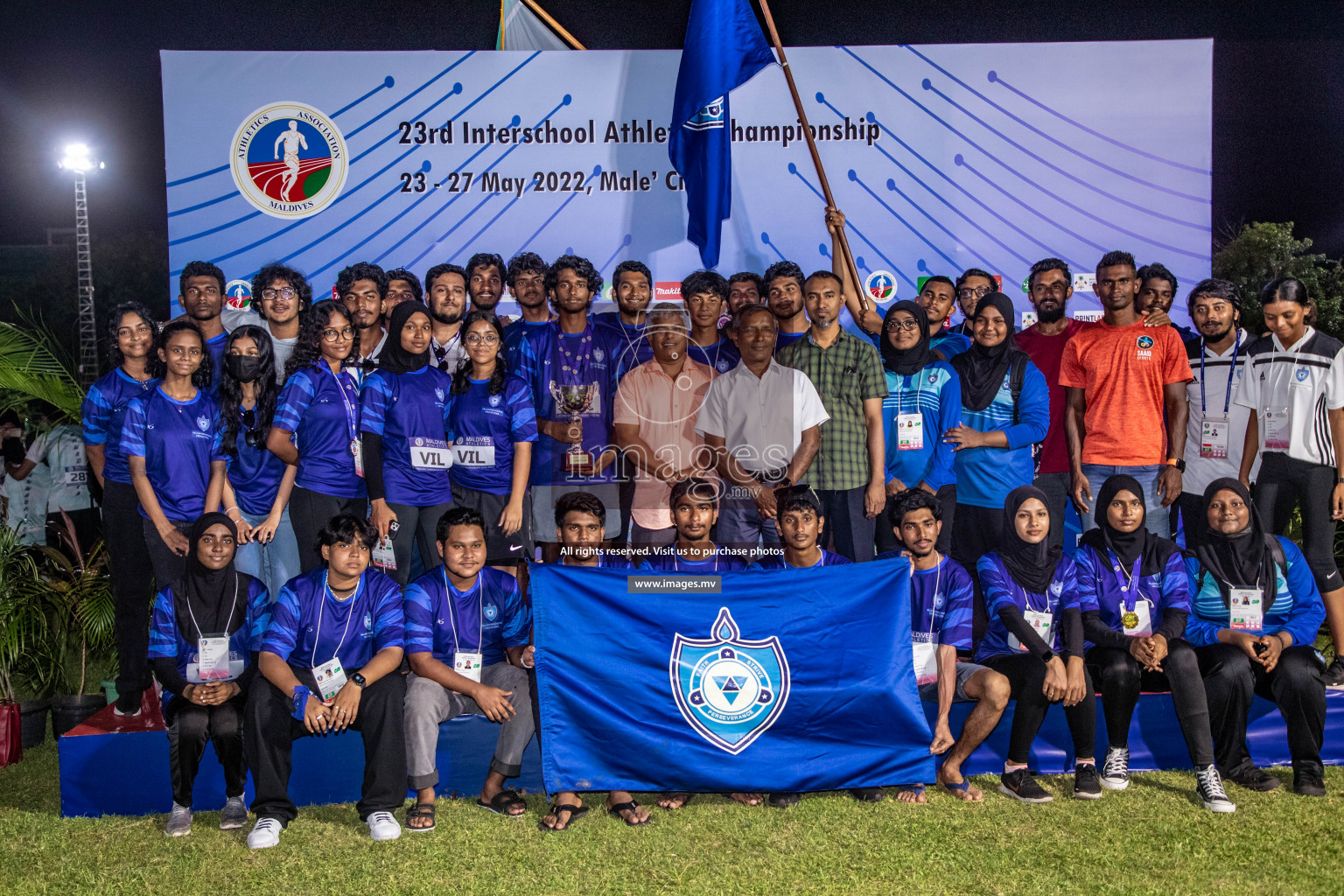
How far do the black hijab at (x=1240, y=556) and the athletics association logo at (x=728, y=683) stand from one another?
85.0 inches

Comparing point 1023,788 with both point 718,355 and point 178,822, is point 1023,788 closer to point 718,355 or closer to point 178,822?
point 718,355

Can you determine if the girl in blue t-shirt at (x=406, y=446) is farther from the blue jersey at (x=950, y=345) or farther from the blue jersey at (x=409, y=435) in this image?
the blue jersey at (x=950, y=345)

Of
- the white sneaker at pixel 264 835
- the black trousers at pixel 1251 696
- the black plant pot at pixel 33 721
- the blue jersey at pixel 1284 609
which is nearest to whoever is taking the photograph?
the white sneaker at pixel 264 835

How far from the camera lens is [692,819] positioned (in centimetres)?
388

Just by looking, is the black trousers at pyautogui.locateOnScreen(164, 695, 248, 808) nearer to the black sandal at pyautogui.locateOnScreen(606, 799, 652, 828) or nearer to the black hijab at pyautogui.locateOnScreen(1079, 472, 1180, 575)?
the black sandal at pyautogui.locateOnScreen(606, 799, 652, 828)

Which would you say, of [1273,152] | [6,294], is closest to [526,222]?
[6,294]

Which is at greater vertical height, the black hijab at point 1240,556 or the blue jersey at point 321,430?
the blue jersey at point 321,430

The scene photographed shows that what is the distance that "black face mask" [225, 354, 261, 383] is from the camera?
4.68 m

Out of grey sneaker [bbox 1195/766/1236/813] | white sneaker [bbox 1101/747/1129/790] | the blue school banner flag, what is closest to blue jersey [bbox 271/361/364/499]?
the blue school banner flag

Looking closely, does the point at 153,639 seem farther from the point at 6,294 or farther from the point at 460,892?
the point at 6,294

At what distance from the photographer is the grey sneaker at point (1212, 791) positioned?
12.9 ft

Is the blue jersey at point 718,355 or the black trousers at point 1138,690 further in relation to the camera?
the blue jersey at point 718,355

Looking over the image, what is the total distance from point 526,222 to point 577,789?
12.9ft

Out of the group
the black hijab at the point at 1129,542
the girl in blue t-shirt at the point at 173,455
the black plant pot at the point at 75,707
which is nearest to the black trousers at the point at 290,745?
the girl in blue t-shirt at the point at 173,455
